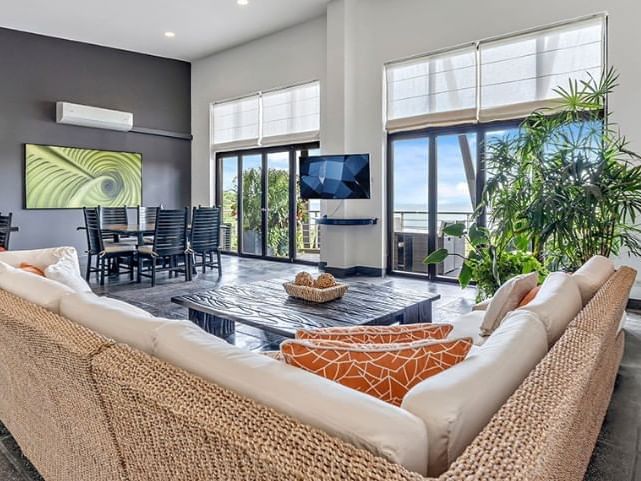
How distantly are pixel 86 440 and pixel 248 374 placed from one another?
674 millimetres

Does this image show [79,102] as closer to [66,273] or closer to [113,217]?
[113,217]

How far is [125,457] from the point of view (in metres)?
1.11

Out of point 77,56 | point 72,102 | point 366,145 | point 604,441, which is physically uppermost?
point 77,56

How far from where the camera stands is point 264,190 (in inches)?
343

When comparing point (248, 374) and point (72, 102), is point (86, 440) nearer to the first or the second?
point (248, 374)

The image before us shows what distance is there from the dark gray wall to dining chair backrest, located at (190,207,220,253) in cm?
321

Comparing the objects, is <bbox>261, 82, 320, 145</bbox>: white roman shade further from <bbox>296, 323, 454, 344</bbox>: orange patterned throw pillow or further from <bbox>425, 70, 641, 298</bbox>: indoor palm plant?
<bbox>296, 323, 454, 344</bbox>: orange patterned throw pillow

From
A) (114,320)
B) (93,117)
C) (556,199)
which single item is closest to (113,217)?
(93,117)

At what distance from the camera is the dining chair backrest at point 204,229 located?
21.0 feet

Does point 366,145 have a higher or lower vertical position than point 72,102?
lower

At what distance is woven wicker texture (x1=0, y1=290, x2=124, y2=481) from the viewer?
3.95ft

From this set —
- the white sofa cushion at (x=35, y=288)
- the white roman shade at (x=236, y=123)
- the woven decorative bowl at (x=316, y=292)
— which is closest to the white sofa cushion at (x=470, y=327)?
the woven decorative bowl at (x=316, y=292)

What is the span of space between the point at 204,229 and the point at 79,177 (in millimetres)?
3344

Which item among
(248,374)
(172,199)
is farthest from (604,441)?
(172,199)
